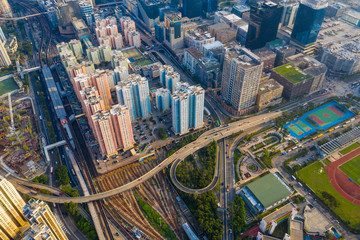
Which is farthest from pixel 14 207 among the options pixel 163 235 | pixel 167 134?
pixel 167 134

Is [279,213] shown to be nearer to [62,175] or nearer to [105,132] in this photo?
[105,132]

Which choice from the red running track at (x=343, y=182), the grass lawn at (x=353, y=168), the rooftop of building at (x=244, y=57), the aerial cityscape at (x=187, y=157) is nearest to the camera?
the aerial cityscape at (x=187, y=157)

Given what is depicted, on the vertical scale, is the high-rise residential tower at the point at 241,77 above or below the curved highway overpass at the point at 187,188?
above

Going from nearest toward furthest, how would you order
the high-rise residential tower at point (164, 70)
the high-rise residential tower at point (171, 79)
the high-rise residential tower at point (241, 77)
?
1. the high-rise residential tower at point (241, 77)
2. the high-rise residential tower at point (171, 79)
3. the high-rise residential tower at point (164, 70)

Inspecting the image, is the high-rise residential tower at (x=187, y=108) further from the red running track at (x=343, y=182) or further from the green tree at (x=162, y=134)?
the red running track at (x=343, y=182)

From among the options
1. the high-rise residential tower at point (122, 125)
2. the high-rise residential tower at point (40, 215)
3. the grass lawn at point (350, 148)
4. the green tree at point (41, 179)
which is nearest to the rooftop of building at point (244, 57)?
the grass lawn at point (350, 148)

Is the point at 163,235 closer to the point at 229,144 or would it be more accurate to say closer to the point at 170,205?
the point at 170,205

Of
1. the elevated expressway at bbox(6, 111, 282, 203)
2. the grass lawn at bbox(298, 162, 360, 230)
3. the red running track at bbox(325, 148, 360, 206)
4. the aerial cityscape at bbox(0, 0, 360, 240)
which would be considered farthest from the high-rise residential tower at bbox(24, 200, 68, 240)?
the red running track at bbox(325, 148, 360, 206)
